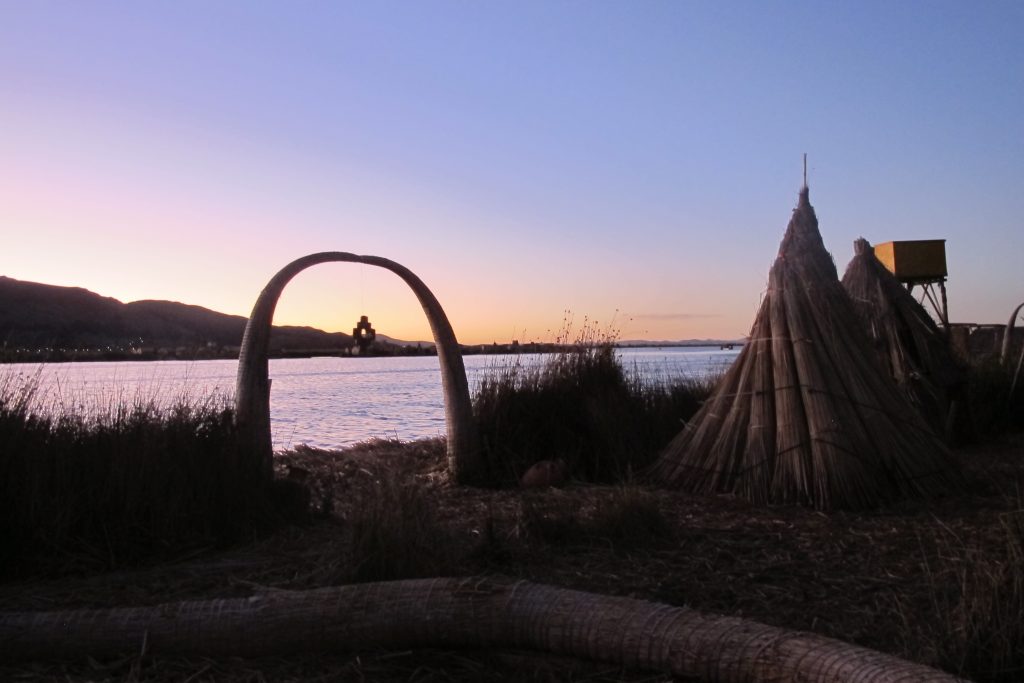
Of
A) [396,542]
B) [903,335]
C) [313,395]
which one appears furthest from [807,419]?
[313,395]

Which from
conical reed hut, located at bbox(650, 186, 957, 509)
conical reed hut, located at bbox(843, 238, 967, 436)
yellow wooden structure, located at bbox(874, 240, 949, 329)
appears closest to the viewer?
conical reed hut, located at bbox(650, 186, 957, 509)

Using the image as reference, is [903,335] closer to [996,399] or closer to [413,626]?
[996,399]

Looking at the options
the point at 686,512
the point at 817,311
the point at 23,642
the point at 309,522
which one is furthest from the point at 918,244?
the point at 23,642

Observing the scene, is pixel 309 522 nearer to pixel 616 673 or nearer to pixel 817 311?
pixel 616 673

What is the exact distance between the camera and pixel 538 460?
880 cm

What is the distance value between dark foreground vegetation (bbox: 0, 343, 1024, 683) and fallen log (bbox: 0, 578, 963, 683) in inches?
3.1

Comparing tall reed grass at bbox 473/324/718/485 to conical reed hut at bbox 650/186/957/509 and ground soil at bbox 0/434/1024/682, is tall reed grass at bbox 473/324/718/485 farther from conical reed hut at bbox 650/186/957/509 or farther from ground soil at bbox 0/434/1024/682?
Answer: ground soil at bbox 0/434/1024/682

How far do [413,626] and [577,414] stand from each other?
5560 millimetres

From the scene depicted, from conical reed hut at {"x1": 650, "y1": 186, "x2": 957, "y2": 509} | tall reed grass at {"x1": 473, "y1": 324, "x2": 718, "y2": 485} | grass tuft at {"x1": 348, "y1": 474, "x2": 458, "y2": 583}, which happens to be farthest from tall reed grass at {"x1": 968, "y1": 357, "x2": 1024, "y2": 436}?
grass tuft at {"x1": 348, "y1": 474, "x2": 458, "y2": 583}

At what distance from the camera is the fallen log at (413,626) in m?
3.46

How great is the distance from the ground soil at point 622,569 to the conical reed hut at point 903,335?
328 cm

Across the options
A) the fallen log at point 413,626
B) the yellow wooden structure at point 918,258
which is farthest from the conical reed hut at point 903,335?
the fallen log at point 413,626

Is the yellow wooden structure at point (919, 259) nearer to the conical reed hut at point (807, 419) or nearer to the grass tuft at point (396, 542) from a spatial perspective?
the conical reed hut at point (807, 419)

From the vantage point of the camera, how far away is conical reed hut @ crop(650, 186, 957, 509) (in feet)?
22.2
